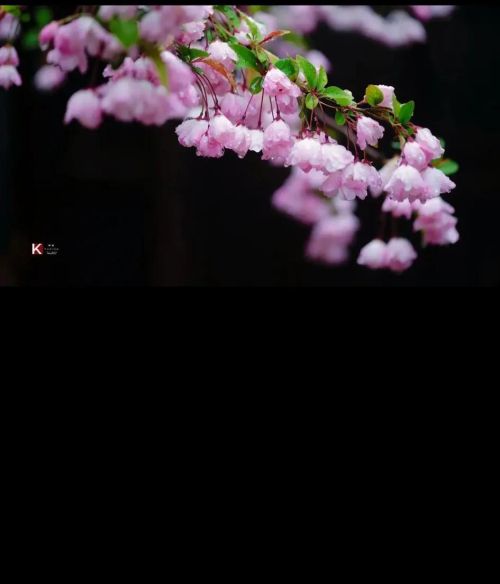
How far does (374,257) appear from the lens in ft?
4.96

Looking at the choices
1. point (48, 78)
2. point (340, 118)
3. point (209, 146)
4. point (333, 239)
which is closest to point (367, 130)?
point (340, 118)

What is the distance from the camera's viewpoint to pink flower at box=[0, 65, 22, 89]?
137 centimetres

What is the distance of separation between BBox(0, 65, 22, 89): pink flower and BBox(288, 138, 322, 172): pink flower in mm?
696

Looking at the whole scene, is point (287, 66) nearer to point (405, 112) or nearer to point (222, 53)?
point (222, 53)

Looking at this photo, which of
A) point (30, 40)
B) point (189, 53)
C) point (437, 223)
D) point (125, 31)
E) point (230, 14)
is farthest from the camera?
point (437, 223)

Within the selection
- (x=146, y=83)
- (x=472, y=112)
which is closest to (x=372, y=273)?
(x=472, y=112)

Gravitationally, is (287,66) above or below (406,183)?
above

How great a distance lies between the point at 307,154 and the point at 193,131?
0.21 m

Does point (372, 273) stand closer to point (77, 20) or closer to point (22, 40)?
point (77, 20)

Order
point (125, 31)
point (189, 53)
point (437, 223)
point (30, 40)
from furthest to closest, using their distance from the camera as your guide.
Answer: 1. point (437, 223)
2. point (30, 40)
3. point (189, 53)
4. point (125, 31)

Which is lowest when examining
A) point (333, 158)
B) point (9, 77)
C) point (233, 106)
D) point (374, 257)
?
point (374, 257)

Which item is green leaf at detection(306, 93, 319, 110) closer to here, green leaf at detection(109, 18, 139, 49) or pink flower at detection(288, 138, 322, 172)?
pink flower at detection(288, 138, 322, 172)

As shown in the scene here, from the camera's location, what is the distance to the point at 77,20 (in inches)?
41.8

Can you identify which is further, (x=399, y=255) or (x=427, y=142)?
(x=399, y=255)
